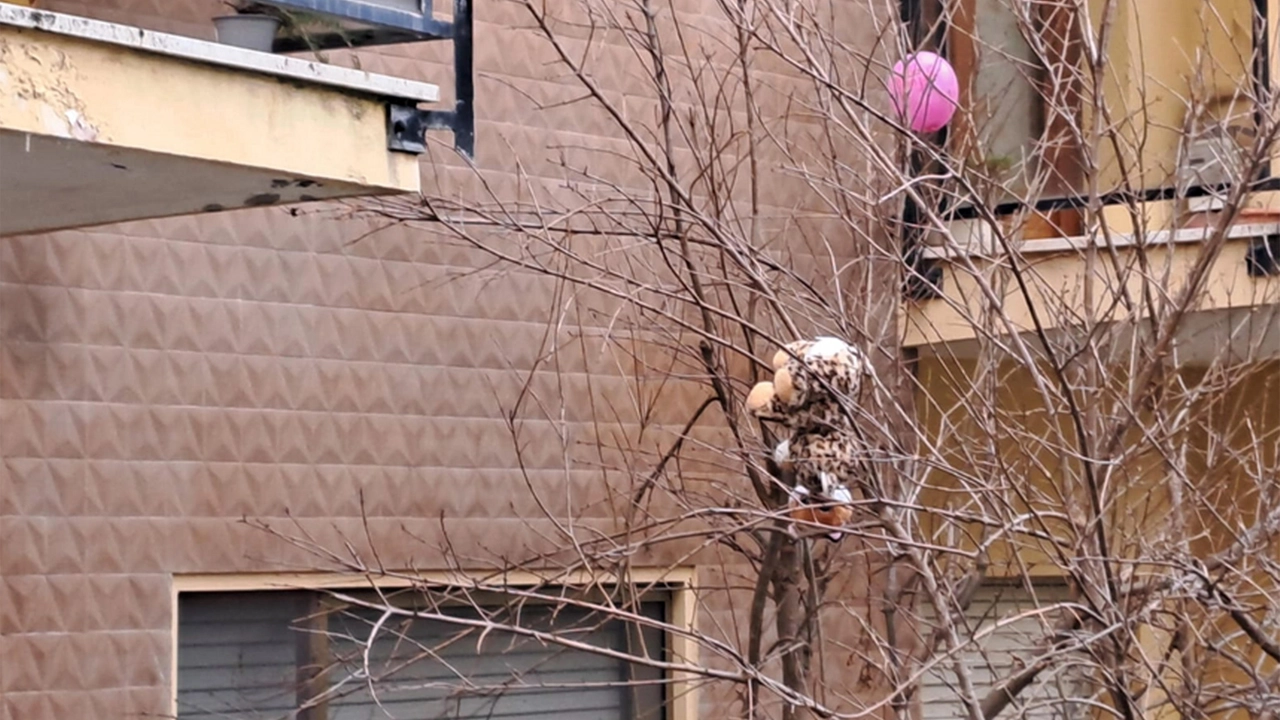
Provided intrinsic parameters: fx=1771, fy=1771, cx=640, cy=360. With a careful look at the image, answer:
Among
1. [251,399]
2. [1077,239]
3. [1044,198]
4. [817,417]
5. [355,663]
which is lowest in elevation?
[355,663]

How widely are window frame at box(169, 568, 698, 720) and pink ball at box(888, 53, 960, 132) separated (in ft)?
5.56

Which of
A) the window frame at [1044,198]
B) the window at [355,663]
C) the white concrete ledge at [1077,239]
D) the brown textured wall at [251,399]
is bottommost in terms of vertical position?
the window at [355,663]

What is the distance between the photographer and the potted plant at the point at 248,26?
186 inches

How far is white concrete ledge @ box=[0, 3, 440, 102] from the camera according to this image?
379cm

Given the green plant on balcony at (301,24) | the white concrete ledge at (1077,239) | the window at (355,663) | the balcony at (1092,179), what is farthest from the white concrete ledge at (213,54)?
the white concrete ledge at (1077,239)

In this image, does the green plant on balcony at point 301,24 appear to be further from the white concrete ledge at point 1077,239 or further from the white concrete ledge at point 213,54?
the white concrete ledge at point 1077,239

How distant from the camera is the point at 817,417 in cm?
452

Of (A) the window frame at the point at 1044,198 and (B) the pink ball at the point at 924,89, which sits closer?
(B) the pink ball at the point at 924,89

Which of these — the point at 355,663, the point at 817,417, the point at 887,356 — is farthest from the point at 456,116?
the point at 355,663

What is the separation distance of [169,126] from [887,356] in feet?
8.23

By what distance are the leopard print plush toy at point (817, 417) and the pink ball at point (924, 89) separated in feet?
3.91

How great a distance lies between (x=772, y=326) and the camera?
6.09 metres

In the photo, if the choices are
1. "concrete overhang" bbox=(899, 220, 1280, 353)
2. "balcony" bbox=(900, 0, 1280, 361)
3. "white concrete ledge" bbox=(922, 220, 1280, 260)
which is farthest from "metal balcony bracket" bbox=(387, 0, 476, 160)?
"concrete overhang" bbox=(899, 220, 1280, 353)

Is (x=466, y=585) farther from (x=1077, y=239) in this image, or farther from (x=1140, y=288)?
(x=1077, y=239)
